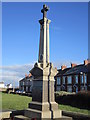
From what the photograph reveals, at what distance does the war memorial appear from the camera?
28.9ft

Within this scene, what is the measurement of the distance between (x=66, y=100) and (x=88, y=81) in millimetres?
19143

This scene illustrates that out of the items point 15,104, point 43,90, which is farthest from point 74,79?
point 43,90

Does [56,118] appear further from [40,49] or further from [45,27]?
[45,27]

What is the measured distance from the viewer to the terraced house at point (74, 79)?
40.3 meters

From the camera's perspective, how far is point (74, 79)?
43.4 m

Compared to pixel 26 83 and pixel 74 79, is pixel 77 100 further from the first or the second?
pixel 26 83

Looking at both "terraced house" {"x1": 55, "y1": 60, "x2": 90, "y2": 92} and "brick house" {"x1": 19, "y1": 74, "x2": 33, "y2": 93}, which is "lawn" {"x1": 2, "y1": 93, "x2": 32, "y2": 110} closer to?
"terraced house" {"x1": 55, "y1": 60, "x2": 90, "y2": 92}

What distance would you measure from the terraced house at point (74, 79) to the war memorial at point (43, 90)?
3072 centimetres

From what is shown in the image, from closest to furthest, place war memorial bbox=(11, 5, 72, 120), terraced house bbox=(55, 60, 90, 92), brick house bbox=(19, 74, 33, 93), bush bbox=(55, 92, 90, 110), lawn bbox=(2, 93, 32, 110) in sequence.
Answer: war memorial bbox=(11, 5, 72, 120), lawn bbox=(2, 93, 32, 110), bush bbox=(55, 92, 90, 110), terraced house bbox=(55, 60, 90, 92), brick house bbox=(19, 74, 33, 93)

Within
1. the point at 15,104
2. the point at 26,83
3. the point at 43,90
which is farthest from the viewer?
the point at 26,83

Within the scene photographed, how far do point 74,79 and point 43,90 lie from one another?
116ft

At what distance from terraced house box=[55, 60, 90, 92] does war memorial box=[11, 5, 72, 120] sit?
30.7m

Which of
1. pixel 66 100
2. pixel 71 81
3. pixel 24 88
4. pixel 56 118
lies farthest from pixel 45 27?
pixel 24 88

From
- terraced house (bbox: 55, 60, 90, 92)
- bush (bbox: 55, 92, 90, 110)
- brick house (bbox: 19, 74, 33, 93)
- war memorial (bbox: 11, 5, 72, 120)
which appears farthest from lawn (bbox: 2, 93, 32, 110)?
brick house (bbox: 19, 74, 33, 93)
